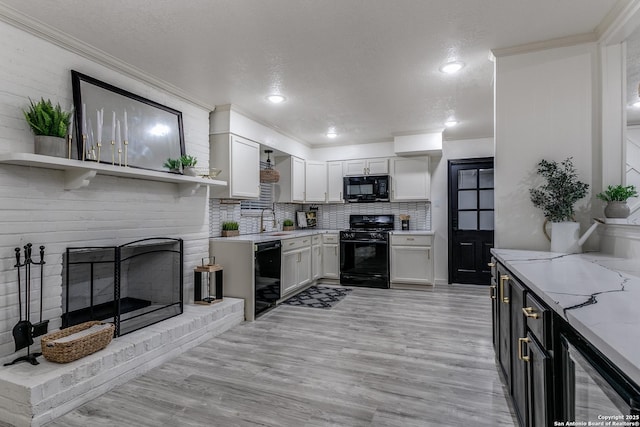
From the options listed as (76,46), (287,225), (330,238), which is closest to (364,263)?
(330,238)

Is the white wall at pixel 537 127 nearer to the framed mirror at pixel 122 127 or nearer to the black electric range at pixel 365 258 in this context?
the black electric range at pixel 365 258

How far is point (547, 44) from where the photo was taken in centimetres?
252

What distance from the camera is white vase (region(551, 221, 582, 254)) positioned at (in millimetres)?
2309

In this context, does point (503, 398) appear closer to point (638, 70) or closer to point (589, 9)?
point (589, 9)

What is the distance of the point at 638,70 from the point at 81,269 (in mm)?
4826

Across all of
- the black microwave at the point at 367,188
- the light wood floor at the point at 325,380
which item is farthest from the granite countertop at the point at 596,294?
the black microwave at the point at 367,188

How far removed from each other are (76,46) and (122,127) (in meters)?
0.65

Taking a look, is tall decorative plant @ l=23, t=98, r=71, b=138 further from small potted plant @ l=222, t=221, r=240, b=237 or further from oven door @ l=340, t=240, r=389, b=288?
oven door @ l=340, t=240, r=389, b=288

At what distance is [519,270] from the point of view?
1.65m

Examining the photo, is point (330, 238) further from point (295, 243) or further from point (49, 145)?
point (49, 145)

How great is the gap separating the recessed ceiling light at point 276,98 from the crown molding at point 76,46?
36.1 inches

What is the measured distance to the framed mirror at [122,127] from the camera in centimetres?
259

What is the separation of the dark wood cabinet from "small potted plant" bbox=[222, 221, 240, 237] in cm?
313

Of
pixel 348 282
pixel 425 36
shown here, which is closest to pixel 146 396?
pixel 425 36
